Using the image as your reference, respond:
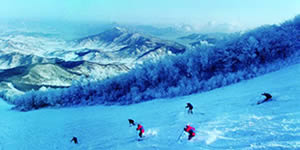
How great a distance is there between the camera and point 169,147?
6.55 m

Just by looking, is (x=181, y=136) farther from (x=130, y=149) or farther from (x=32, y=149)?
(x=32, y=149)

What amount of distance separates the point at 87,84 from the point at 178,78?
45.0 ft

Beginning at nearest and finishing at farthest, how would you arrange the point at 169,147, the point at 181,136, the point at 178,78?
the point at 169,147, the point at 181,136, the point at 178,78

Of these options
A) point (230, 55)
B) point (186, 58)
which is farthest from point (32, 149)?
point (230, 55)

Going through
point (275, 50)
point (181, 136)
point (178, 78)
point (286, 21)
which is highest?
point (286, 21)

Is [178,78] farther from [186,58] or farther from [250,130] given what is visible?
[250,130]

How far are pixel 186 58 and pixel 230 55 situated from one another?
495cm

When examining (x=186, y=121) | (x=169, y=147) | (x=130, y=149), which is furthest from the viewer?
(x=186, y=121)

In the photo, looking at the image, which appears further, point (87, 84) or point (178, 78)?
point (87, 84)

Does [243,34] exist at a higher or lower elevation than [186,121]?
higher

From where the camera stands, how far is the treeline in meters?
20.1

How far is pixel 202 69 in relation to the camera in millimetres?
23750

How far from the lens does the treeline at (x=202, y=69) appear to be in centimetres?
2011

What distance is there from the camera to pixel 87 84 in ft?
98.2
